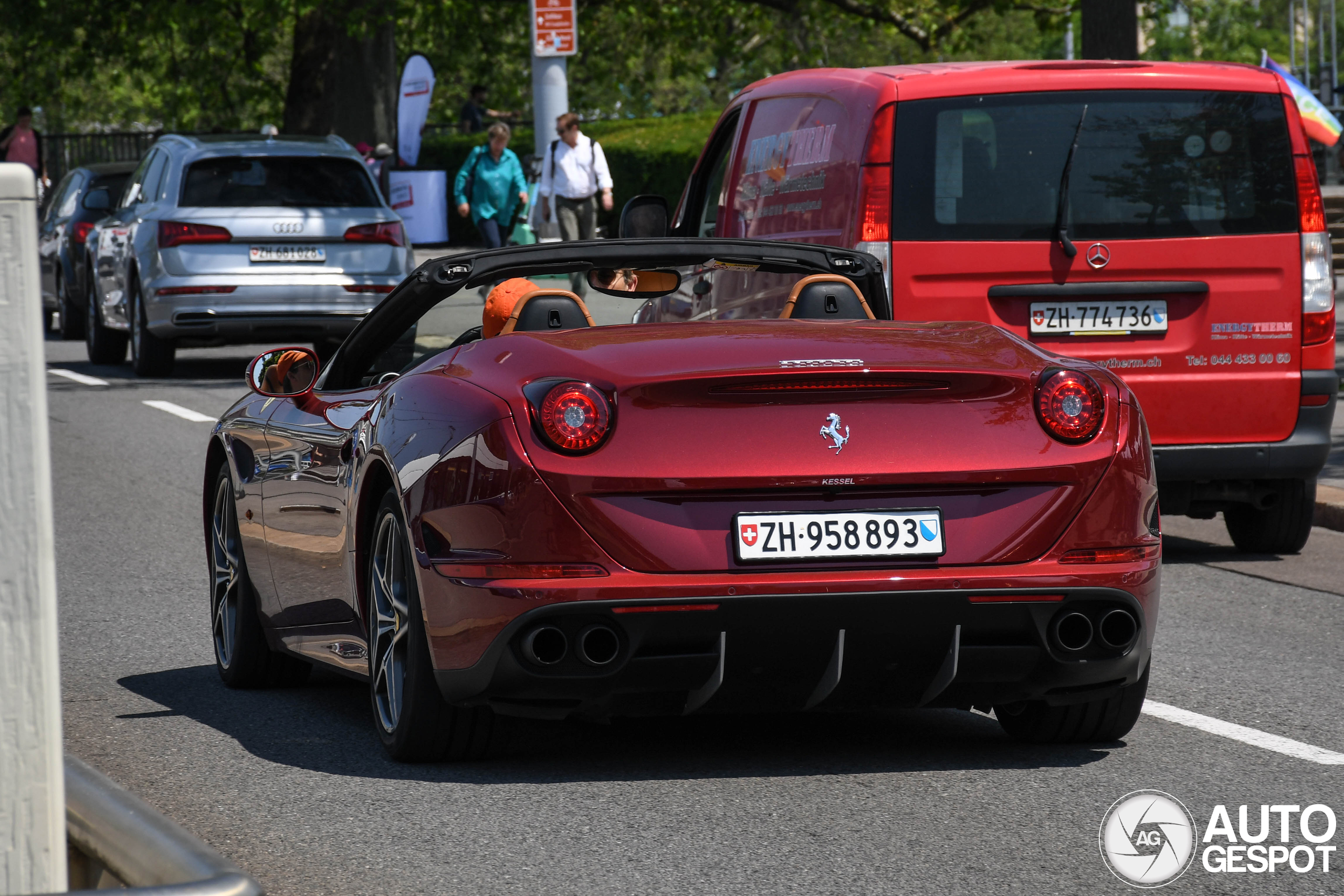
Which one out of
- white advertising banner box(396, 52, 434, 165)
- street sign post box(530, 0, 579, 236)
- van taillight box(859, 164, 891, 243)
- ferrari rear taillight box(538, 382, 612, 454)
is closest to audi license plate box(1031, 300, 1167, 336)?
van taillight box(859, 164, 891, 243)

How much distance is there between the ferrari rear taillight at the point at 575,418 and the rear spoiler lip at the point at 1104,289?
4.03 meters

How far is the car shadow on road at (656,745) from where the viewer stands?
536cm

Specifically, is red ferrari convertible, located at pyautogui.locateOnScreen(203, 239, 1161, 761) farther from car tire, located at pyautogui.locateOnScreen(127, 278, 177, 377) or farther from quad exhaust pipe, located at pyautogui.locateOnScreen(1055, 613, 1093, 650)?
car tire, located at pyautogui.locateOnScreen(127, 278, 177, 377)

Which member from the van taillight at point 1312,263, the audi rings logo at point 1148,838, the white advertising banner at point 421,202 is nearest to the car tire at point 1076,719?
the audi rings logo at point 1148,838

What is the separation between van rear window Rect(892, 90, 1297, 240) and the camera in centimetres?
868

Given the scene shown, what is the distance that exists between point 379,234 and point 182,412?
9.00ft

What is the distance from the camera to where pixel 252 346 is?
22.8 meters

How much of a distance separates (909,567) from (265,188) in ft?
43.7

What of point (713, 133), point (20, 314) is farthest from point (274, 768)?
point (713, 133)

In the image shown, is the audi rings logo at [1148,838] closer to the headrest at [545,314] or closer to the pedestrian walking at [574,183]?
the headrest at [545,314]

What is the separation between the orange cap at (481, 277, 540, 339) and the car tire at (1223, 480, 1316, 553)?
179 inches

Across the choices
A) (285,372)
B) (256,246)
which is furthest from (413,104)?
(285,372)

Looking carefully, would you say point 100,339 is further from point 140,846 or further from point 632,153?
point 140,846

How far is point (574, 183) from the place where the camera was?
74.3 ft
